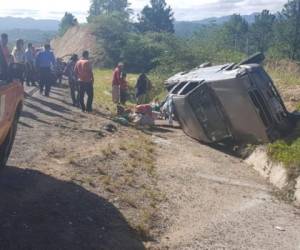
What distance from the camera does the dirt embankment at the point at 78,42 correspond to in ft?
149

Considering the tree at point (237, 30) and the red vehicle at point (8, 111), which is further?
the tree at point (237, 30)

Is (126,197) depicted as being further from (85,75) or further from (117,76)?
(117,76)

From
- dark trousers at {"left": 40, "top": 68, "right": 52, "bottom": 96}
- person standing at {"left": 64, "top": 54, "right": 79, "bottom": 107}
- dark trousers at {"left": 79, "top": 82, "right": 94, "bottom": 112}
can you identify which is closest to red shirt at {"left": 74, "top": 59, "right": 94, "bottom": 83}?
dark trousers at {"left": 79, "top": 82, "right": 94, "bottom": 112}

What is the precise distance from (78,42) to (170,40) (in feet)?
75.8

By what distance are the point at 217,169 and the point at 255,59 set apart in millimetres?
4419

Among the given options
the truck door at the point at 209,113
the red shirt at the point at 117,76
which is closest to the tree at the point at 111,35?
the red shirt at the point at 117,76

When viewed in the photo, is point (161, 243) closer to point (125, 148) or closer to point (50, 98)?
point (125, 148)

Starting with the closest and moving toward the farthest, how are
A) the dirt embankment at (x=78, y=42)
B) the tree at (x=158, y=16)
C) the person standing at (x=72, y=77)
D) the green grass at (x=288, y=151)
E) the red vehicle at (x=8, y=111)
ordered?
1. the red vehicle at (x=8, y=111)
2. the green grass at (x=288, y=151)
3. the person standing at (x=72, y=77)
4. the dirt embankment at (x=78, y=42)
5. the tree at (x=158, y=16)

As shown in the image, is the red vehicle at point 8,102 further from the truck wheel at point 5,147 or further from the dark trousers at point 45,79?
the dark trousers at point 45,79

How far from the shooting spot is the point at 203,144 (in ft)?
42.4

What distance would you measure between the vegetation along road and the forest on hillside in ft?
48.2

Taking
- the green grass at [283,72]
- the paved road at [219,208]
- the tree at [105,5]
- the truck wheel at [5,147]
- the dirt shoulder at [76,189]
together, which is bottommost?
the paved road at [219,208]

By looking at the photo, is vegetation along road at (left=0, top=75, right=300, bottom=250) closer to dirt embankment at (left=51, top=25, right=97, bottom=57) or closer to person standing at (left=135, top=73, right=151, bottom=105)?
person standing at (left=135, top=73, right=151, bottom=105)

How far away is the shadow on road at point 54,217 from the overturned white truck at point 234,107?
5.36 metres
